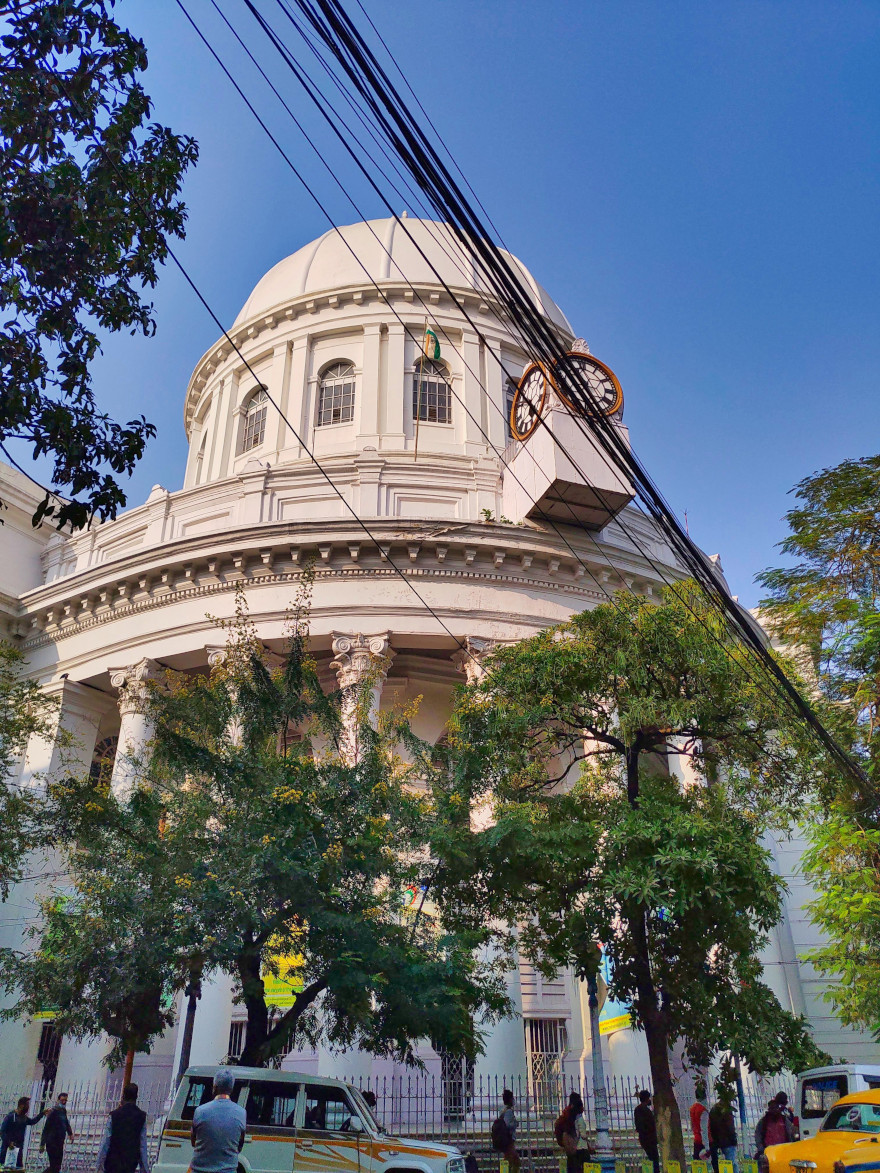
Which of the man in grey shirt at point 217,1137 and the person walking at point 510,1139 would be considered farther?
the person walking at point 510,1139

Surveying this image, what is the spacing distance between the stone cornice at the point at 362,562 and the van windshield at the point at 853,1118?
1383 cm

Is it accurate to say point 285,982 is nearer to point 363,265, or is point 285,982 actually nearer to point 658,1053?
point 658,1053

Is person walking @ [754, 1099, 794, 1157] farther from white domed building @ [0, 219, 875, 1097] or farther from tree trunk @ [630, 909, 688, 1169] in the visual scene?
white domed building @ [0, 219, 875, 1097]

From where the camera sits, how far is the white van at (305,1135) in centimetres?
1020

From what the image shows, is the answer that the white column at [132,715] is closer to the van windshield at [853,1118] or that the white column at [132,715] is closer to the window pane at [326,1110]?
the window pane at [326,1110]

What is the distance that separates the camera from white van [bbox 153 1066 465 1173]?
10.2 m

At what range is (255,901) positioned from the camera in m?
12.0

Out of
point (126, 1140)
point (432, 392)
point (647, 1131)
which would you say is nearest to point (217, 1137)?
point (126, 1140)

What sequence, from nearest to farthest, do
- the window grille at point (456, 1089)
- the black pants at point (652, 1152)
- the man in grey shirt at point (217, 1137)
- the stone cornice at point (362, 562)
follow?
1. the man in grey shirt at point (217, 1137)
2. the black pants at point (652, 1152)
3. the window grille at point (456, 1089)
4. the stone cornice at point (362, 562)

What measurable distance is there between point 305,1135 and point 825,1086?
796cm

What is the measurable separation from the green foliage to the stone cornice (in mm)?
3617

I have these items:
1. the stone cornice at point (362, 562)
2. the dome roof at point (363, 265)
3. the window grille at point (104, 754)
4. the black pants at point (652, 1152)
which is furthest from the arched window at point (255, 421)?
the black pants at point (652, 1152)

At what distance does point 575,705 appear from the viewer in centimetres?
1463

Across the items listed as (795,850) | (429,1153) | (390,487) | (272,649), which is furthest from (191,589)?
(795,850)
